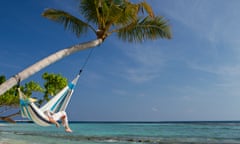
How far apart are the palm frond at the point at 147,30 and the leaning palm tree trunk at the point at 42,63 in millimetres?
1016

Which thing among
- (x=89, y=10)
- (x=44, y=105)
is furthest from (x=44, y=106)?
(x=89, y=10)

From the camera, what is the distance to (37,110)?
3805mm

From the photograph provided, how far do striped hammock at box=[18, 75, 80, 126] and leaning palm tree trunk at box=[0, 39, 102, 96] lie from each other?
0.42 meters

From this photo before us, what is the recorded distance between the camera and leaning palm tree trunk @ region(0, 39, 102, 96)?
10.2 ft

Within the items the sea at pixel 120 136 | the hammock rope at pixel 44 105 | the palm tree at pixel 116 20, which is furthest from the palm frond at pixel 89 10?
the sea at pixel 120 136

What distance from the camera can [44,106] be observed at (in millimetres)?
4109

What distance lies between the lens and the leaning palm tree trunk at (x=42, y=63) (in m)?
3.11

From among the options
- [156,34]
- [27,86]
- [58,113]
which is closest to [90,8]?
[156,34]

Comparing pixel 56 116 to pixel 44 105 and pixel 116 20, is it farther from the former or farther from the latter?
pixel 116 20

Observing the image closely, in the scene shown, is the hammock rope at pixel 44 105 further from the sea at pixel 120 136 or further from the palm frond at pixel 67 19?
the sea at pixel 120 136

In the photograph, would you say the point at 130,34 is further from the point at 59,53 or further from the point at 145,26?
the point at 59,53

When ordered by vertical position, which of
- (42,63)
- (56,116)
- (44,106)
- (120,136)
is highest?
(42,63)

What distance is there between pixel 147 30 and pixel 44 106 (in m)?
2.39

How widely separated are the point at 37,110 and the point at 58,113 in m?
0.44
